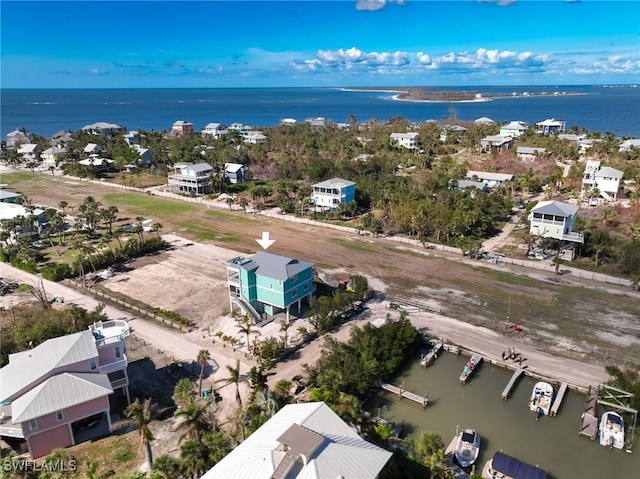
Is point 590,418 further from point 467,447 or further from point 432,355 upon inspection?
point 432,355

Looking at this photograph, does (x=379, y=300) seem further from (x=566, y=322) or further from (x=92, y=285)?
(x=92, y=285)

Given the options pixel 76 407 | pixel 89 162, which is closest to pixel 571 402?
pixel 76 407

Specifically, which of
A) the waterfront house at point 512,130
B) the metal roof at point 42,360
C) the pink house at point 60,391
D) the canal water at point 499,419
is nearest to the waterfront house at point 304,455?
the canal water at point 499,419

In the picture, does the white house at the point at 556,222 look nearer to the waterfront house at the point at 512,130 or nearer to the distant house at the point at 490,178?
the distant house at the point at 490,178

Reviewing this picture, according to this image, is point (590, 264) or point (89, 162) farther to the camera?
point (89, 162)

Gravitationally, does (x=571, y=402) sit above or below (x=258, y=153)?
below

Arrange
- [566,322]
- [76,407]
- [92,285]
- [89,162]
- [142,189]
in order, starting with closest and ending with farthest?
1. [76,407]
2. [566,322]
3. [92,285]
4. [142,189]
5. [89,162]

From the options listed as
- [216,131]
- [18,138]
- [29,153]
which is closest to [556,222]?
[216,131]
